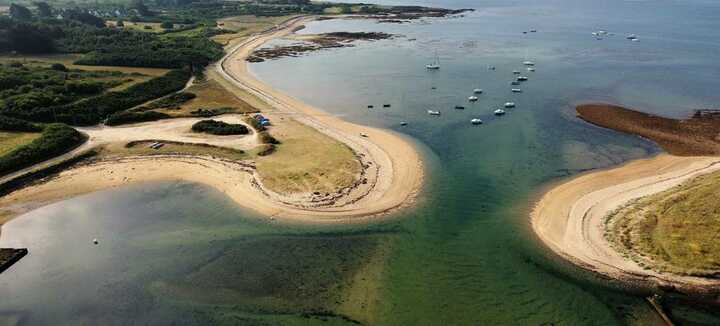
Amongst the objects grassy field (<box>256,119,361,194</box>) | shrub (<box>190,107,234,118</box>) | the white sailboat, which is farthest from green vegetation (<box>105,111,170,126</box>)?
the white sailboat

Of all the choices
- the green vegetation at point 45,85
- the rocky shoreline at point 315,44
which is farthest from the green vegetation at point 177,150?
the rocky shoreline at point 315,44

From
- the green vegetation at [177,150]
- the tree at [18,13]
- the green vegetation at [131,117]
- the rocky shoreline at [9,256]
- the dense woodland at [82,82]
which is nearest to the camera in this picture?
the rocky shoreline at [9,256]

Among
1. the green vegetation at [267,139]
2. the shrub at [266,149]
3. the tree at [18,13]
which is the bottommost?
the shrub at [266,149]

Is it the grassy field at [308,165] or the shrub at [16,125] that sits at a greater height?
the shrub at [16,125]

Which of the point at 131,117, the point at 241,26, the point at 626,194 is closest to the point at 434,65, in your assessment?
the point at 626,194

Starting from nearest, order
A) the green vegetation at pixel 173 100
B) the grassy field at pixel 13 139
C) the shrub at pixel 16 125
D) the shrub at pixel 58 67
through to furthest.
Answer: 1. the grassy field at pixel 13 139
2. the shrub at pixel 16 125
3. the green vegetation at pixel 173 100
4. the shrub at pixel 58 67

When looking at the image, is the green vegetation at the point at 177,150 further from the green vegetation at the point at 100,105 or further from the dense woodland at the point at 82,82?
the green vegetation at the point at 100,105

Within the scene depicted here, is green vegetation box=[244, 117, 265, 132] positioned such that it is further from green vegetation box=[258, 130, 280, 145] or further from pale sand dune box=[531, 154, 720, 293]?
pale sand dune box=[531, 154, 720, 293]

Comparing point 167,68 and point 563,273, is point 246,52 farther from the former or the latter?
point 563,273
